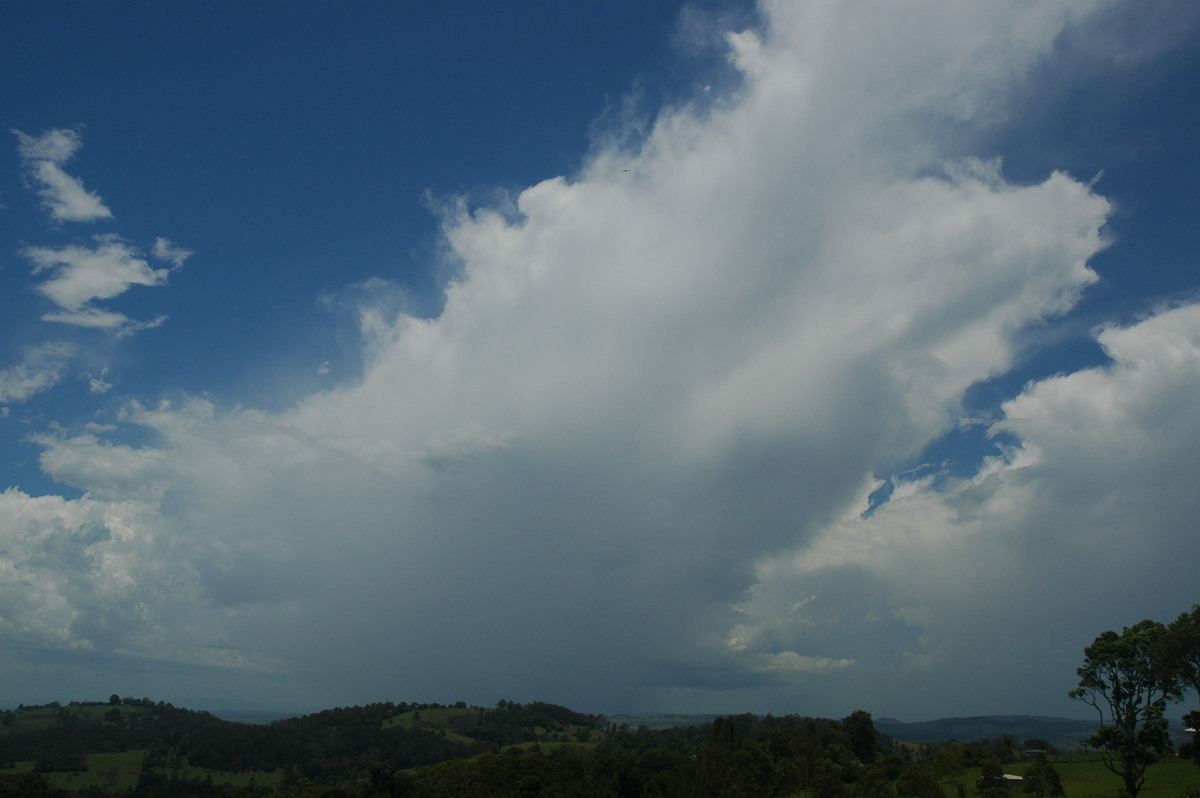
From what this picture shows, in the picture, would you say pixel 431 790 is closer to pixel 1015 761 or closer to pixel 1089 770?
pixel 1089 770

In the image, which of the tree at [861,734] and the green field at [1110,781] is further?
the tree at [861,734]

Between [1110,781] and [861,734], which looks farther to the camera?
[861,734]

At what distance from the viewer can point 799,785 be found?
85312 millimetres

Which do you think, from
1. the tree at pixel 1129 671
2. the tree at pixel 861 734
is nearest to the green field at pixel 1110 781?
the tree at pixel 1129 671

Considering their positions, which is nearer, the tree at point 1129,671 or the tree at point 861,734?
the tree at point 1129,671

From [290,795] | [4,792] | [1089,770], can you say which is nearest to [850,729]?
[1089,770]

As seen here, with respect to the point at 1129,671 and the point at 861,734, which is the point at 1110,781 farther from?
the point at 861,734

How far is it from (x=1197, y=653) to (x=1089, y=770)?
1085 inches

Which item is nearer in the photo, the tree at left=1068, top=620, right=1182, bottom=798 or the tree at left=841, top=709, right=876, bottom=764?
the tree at left=1068, top=620, right=1182, bottom=798

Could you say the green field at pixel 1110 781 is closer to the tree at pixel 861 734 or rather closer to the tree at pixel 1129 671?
the tree at pixel 1129 671

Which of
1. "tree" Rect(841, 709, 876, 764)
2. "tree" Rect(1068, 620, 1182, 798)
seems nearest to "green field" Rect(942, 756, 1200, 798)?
"tree" Rect(1068, 620, 1182, 798)

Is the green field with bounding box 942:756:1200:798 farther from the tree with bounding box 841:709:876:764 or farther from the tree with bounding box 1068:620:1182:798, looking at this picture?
the tree with bounding box 841:709:876:764

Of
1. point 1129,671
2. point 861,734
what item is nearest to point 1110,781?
point 1129,671

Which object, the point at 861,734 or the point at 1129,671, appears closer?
the point at 1129,671
